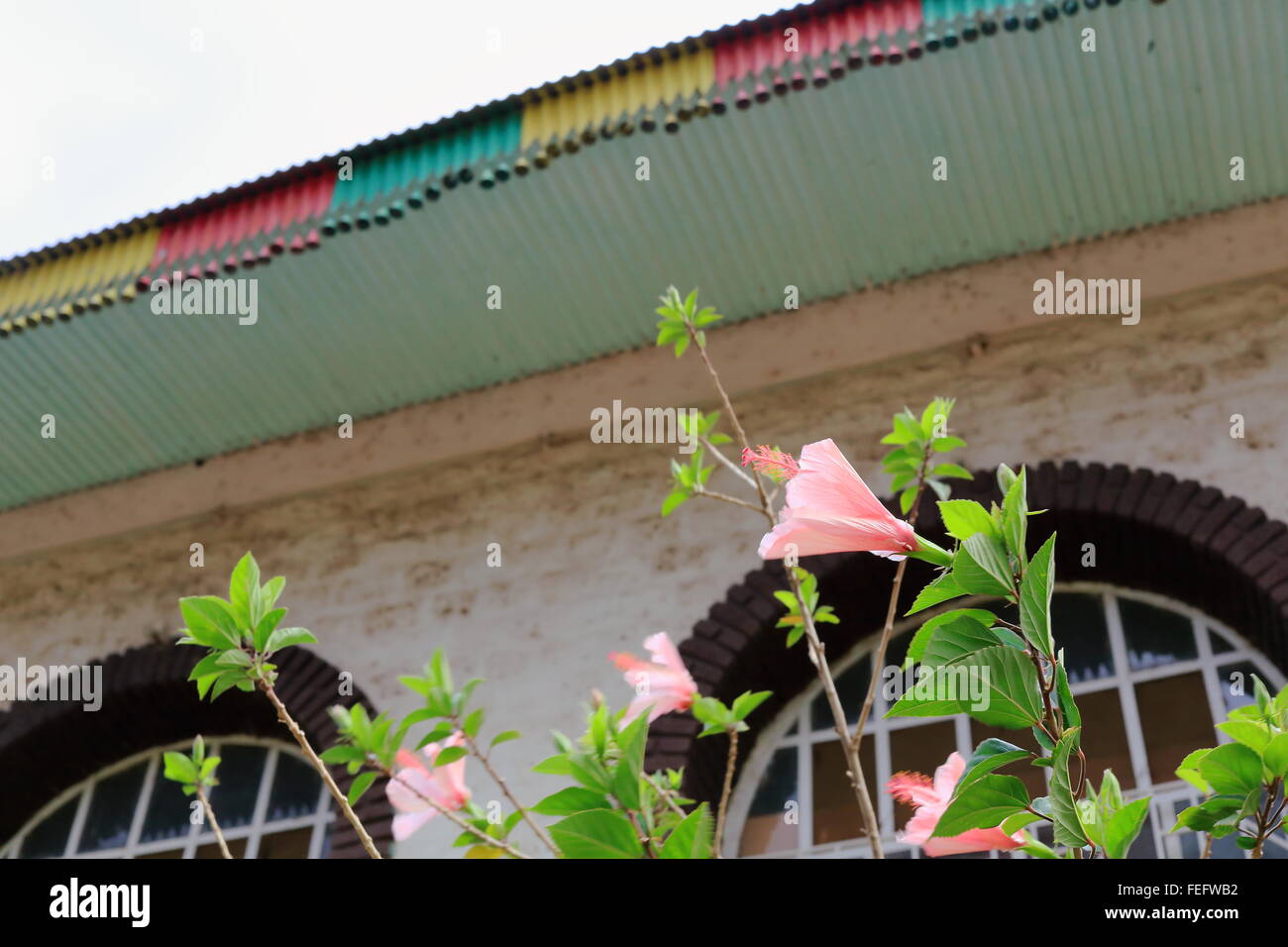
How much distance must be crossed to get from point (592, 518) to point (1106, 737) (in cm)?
211

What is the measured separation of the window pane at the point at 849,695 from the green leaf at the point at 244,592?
299 centimetres

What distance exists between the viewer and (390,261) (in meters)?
4.70

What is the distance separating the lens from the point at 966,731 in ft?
13.4

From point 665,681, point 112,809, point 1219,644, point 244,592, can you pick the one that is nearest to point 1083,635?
point 1219,644

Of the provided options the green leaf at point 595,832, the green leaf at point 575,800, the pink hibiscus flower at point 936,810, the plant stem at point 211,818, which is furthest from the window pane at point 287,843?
the green leaf at point 595,832

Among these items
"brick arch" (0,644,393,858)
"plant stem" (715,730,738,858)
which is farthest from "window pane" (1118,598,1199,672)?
"brick arch" (0,644,393,858)

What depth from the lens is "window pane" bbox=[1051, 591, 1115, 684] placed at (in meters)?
4.14

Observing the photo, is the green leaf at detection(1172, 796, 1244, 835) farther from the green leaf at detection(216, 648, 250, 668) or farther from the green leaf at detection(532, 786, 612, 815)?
the green leaf at detection(216, 648, 250, 668)

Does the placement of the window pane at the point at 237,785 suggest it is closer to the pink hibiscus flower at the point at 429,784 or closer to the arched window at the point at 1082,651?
the arched window at the point at 1082,651

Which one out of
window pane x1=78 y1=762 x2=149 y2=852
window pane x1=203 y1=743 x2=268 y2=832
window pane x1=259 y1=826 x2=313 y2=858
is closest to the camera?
window pane x1=259 y1=826 x2=313 y2=858

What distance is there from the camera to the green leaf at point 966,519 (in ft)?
3.71

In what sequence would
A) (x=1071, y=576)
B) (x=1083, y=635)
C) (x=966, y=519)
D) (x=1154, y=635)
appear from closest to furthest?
1. (x=966, y=519)
2. (x=1154, y=635)
3. (x=1083, y=635)
4. (x=1071, y=576)

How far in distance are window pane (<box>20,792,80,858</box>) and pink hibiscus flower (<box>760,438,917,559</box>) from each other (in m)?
5.21

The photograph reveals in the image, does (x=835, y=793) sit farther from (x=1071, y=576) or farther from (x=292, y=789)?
(x=292, y=789)
